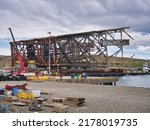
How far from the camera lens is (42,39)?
115438 mm

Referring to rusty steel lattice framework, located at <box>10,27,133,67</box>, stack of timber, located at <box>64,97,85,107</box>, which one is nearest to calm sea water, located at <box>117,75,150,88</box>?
rusty steel lattice framework, located at <box>10,27,133,67</box>

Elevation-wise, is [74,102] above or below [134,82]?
above

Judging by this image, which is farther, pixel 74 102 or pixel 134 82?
pixel 134 82

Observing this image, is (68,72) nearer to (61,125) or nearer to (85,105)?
(85,105)

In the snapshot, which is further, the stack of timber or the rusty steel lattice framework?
the rusty steel lattice framework

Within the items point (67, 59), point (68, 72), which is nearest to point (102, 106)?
point (68, 72)

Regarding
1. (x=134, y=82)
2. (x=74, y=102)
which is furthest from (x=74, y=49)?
(x=74, y=102)

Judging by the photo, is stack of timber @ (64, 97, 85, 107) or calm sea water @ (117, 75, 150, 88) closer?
stack of timber @ (64, 97, 85, 107)

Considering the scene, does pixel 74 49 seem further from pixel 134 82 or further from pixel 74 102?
pixel 74 102

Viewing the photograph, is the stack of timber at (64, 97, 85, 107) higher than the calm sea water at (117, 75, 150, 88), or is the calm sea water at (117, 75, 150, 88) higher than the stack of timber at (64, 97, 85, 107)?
the stack of timber at (64, 97, 85, 107)

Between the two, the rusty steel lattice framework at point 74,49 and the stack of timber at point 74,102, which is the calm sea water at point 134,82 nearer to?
the rusty steel lattice framework at point 74,49

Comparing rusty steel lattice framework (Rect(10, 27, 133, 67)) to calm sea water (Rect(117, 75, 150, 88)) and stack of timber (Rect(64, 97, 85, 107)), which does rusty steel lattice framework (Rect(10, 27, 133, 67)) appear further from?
stack of timber (Rect(64, 97, 85, 107))

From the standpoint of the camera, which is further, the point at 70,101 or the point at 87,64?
the point at 87,64

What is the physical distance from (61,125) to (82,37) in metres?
91.3
